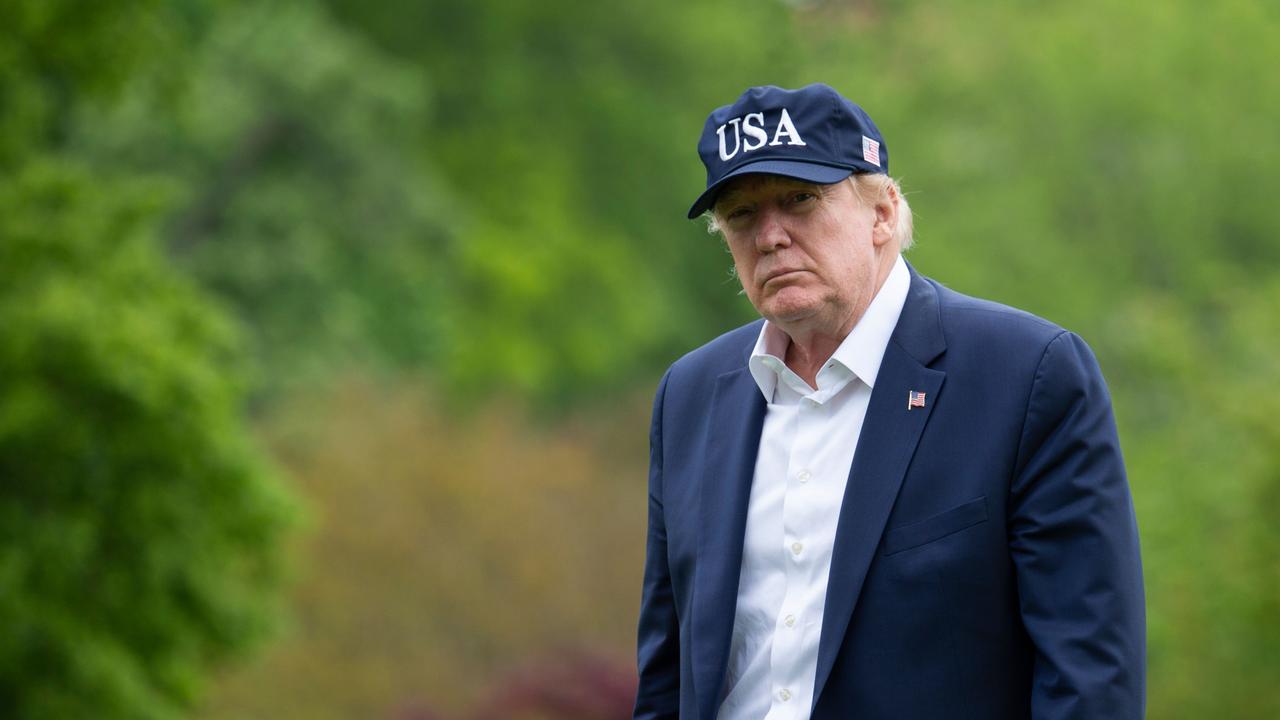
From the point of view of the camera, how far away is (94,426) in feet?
32.9

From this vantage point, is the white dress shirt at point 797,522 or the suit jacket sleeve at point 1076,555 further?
the white dress shirt at point 797,522

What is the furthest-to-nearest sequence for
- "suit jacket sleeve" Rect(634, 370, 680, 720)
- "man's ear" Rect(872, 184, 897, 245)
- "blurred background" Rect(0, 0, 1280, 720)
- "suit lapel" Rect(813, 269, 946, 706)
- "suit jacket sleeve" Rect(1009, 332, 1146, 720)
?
"blurred background" Rect(0, 0, 1280, 720) → "suit jacket sleeve" Rect(634, 370, 680, 720) → "man's ear" Rect(872, 184, 897, 245) → "suit lapel" Rect(813, 269, 946, 706) → "suit jacket sleeve" Rect(1009, 332, 1146, 720)

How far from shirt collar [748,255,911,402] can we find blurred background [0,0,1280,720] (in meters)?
6.95

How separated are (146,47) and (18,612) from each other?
3.18 m

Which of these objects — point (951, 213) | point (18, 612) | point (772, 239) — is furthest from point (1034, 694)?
point (951, 213)

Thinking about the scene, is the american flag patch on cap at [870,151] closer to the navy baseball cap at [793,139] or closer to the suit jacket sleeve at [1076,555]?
the navy baseball cap at [793,139]

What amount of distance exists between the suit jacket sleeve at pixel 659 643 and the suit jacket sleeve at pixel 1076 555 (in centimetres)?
78

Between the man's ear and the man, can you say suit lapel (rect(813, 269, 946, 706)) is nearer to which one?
the man

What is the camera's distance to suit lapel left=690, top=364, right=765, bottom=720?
3090 millimetres

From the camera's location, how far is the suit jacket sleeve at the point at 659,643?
11.1 feet

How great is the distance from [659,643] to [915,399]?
0.75 m

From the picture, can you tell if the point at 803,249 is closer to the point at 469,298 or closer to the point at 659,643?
the point at 659,643

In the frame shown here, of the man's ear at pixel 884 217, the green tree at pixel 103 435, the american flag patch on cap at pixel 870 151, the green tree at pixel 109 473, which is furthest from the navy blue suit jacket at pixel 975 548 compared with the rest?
the green tree at pixel 109 473

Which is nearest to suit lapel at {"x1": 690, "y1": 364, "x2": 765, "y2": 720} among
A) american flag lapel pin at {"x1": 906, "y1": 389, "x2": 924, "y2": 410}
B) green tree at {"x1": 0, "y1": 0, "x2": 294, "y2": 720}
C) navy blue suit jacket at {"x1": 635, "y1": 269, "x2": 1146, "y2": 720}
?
navy blue suit jacket at {"x1": 635, "y1": 269, "x2": 1146, "y2": 720}
